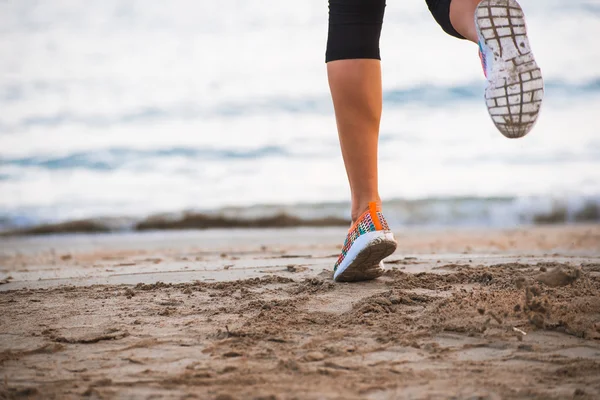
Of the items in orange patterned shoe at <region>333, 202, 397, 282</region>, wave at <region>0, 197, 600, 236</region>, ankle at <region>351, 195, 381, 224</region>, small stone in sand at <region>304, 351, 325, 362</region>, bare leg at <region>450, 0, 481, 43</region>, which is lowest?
wave at <region>0, 197, 600, 236</region>

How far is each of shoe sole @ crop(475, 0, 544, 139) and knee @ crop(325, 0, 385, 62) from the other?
0.48 m

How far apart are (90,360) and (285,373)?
464mm

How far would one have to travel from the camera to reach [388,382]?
3.95 ft

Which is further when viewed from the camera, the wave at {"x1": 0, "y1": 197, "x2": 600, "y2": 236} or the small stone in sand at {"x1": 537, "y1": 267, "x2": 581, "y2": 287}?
the wave at {"x1": 0, "y1": 197, "x2": 600, "y2": 236}

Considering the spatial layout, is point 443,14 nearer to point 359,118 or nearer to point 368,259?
point 359,118

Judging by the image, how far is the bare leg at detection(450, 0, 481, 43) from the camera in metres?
1.81

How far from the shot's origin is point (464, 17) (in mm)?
1842

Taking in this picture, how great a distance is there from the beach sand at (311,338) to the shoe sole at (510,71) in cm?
49

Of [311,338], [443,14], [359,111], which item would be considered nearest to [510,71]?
[443,14]

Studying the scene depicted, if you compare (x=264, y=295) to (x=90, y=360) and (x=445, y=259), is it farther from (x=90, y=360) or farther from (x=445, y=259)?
(x=445, y=259)

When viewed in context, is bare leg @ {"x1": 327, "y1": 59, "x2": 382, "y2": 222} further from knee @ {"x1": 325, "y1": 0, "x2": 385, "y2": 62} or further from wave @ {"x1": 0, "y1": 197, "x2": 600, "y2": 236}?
wave @ {"x1": 0, "y1": 197, "x2": 600, "y2": 236}

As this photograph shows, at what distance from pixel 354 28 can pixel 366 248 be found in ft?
2.51

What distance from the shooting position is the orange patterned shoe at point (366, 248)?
82.0 inches


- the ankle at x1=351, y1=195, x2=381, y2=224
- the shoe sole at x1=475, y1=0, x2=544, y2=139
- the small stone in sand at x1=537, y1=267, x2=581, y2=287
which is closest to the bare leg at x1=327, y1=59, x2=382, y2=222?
the ankle at x1=351, y1=195, x2=381, y2=224
